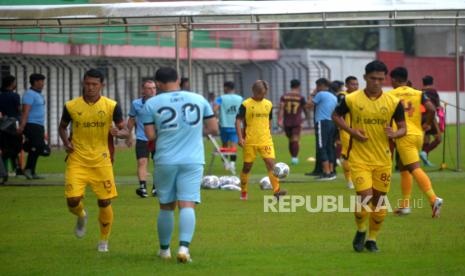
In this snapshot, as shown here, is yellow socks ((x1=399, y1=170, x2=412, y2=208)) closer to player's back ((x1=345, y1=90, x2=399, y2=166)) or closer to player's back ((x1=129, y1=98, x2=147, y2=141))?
player's back ((x1=345, y1=90, x2=399, y2=166))

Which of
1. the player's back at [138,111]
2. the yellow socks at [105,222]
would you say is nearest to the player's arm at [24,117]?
the player's back at [138,111]

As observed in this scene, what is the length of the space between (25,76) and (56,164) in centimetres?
802

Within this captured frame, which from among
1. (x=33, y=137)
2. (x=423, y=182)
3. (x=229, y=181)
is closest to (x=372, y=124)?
(x=423, y=182)

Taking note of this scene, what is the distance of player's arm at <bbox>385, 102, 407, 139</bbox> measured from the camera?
1203 cm

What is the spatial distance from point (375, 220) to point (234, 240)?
1909 mm

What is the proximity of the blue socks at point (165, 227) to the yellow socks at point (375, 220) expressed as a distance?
88.7 inches

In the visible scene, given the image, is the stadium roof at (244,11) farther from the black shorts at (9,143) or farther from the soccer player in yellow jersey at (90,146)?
the soccer player in yellow jersey at (90,146)

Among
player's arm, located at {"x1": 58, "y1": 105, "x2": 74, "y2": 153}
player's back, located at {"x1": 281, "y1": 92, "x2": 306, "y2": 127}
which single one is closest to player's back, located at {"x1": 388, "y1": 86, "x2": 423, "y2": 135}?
player's arm, located at {"x1": 58, "y1": 105, "x2": 74, "y2": 153}

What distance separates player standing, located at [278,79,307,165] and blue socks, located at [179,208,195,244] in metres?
17.4

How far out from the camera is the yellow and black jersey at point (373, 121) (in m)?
12.0

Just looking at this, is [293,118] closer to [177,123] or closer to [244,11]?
[244,11]

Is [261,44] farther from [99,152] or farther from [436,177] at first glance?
[99,152]

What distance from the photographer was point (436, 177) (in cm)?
2269

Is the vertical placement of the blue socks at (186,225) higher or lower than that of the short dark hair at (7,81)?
lower
